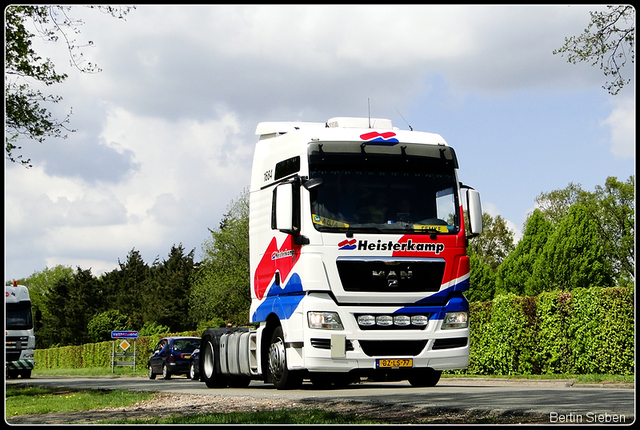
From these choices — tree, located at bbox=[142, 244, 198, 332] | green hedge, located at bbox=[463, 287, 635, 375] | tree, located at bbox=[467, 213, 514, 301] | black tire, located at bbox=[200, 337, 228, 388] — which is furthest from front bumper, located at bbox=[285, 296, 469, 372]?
tree, located at bbox=[142, 244, 198, 332]

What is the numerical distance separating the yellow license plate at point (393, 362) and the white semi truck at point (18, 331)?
2268 cm

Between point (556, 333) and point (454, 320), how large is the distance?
11192 millimetres

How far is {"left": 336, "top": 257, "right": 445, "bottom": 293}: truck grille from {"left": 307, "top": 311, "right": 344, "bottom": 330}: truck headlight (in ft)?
1.61

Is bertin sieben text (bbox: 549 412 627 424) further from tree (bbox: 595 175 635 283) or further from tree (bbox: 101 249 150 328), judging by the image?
tree (bbox: 101 249 150 328)

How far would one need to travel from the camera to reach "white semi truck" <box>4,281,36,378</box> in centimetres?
3186

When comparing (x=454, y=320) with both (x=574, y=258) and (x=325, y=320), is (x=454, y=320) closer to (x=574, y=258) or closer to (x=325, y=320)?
(x=325, y=320)

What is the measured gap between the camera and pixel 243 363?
16344 millimetres

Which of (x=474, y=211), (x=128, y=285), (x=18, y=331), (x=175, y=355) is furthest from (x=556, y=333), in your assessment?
(x=128, y=285)

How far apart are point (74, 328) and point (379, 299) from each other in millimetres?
95611

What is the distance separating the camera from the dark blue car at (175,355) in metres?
29.4

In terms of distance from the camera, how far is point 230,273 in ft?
193

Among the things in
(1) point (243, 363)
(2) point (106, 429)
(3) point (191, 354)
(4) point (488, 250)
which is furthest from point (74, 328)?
(2) point (106, 429)

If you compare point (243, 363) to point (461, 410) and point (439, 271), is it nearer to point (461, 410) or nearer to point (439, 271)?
point (439, 271)

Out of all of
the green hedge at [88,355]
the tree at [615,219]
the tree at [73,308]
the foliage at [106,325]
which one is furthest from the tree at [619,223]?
the tree at [73,308]
